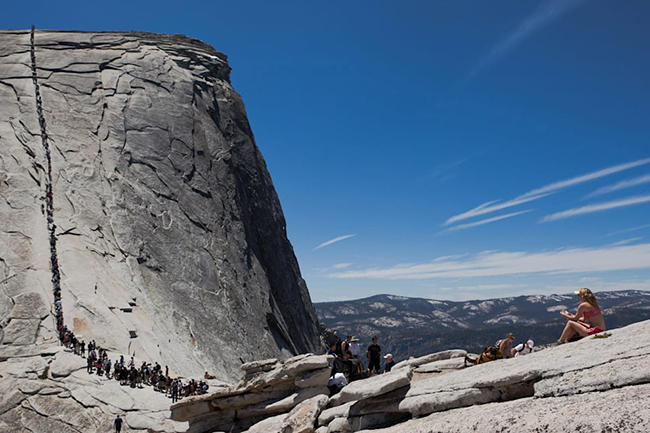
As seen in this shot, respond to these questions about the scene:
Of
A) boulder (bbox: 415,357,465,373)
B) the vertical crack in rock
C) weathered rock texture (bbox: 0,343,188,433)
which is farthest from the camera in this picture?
the vertical crack in rock

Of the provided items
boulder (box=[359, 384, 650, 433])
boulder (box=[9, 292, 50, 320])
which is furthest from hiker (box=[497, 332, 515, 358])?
boulder (box=[9, 292, 50, 320])

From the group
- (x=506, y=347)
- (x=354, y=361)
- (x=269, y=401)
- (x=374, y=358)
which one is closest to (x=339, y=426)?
(x=269, y=401)

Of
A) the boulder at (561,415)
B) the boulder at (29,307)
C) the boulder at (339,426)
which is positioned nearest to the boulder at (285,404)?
the boulder at (339,426)

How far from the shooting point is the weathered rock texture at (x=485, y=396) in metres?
7.76

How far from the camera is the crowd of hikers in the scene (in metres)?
25.5

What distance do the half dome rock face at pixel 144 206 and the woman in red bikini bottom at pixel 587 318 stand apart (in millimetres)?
26836

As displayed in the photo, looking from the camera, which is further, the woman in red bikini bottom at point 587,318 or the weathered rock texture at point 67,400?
the weathered rock texture at point 67,400

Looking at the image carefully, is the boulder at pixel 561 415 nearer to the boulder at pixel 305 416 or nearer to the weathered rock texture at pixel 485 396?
the weathered rock texture at pixel 485 396

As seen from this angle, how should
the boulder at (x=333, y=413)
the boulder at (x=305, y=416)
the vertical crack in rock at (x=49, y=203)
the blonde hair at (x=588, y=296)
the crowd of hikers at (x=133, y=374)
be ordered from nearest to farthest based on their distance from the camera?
the blonde hair at (x=588, y=296) → the boulder at (x=333, y=413) → the boulder at (x=305, y=416) → the crowd of hikers at (x=133, y=374) → the vertical crack in rock at (x=49, y=203)

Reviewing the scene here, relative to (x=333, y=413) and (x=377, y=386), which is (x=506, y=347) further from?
(x=333, y=413)

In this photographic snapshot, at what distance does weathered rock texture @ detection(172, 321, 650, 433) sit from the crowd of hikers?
9039 millimetres

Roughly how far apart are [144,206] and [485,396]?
1722 inches

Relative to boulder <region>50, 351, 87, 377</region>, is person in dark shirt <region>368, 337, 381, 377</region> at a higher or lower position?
lower

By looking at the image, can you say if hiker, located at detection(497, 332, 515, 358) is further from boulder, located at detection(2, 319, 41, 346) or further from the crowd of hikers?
boulder, located at detection(2, 319, 41, 346)
